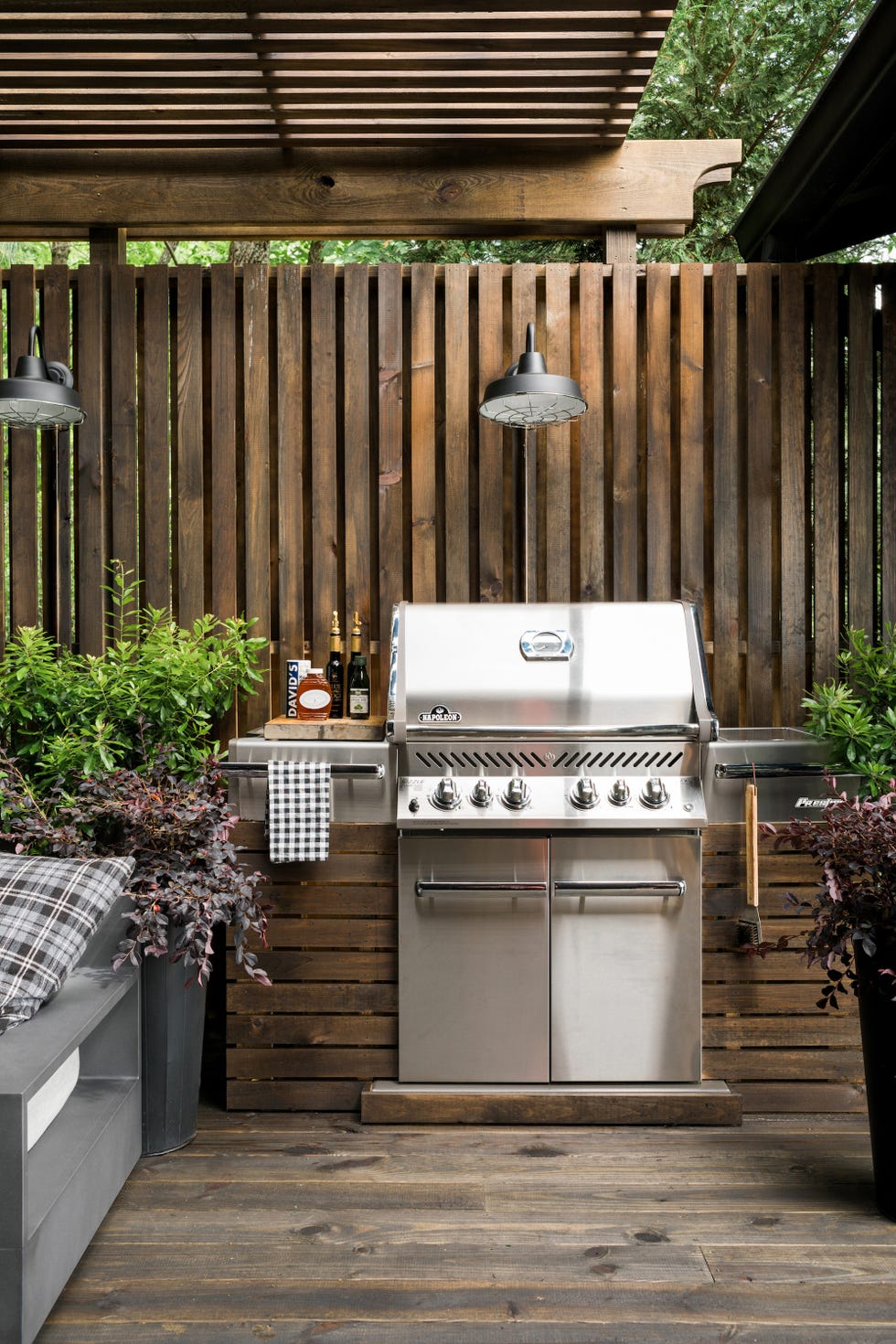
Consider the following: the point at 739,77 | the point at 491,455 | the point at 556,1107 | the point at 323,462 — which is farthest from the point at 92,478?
the point at 739,77

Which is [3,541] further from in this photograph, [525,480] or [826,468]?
[826,468]

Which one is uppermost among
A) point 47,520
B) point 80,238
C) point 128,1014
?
point 80,238

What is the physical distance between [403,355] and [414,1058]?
250 cm

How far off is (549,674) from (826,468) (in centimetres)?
149

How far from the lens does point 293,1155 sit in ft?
8.25

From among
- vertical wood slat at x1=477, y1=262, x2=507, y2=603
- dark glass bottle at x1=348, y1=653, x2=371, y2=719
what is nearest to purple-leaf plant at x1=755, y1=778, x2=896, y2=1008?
dark glass bottle at x1=348, y1=653, x2=371, y2=719

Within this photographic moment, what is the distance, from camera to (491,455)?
3.43 metres

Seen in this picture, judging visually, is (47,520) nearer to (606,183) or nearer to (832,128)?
(606,183)

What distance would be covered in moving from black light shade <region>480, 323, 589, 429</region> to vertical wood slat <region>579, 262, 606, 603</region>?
0.31 metres

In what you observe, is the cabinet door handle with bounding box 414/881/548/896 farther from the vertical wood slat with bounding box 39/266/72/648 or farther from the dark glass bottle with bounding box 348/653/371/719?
the vertical wood slat with bounding box 39/266/72/648

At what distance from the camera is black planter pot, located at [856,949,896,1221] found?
2.21 meters

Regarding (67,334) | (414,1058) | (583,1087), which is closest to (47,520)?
(67,334)

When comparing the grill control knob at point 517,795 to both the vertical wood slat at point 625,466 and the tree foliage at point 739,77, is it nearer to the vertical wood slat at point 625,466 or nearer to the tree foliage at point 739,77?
the vertical wood slat at point 625,466

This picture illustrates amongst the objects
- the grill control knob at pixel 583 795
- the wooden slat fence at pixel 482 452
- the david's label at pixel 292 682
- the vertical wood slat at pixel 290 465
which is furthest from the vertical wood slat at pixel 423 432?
the grill control knob at pixel 583 795
